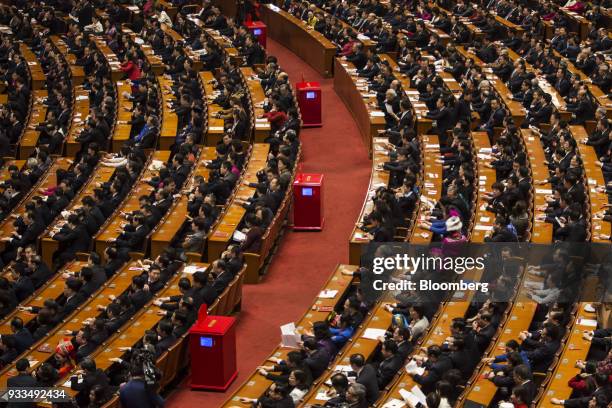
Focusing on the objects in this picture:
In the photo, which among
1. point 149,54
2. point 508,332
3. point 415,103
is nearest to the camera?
point 508,332

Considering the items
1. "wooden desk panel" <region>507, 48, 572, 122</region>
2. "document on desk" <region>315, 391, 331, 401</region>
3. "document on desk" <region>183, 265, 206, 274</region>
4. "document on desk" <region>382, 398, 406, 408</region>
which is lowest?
"document on desk" <region>183, 265, 206, 274</region>

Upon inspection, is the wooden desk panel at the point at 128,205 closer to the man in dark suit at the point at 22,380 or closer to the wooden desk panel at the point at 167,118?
the wooden desk panel at the point at 167,118

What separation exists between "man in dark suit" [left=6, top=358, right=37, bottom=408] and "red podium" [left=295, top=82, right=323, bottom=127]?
11.4 m

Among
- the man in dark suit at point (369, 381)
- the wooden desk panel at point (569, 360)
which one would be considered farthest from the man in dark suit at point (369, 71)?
the man in dark suit at point (369, 381)

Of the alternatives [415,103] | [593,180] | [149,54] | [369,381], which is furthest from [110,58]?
[369,381]

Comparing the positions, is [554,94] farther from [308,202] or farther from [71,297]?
[71,297]

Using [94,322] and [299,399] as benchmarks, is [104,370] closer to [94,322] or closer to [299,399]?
[94,322]

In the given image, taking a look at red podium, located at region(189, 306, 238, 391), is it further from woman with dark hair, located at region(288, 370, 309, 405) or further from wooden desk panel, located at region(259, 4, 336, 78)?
wooden desk panel, located at region(259, 4, 336, 78)

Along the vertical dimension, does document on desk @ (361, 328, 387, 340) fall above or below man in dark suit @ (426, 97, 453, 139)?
below

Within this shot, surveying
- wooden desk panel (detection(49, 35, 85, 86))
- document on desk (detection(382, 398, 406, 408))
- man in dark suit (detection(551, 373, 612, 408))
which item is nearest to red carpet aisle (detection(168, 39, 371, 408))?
document on desk (detection(382, 398, 406, 408))

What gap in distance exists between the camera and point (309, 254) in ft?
60.4

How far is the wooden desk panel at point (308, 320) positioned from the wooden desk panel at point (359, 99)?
599cm

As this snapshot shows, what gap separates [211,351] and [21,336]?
2.40m

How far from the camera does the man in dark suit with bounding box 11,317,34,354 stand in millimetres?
14680
